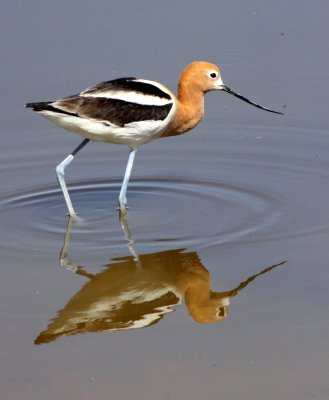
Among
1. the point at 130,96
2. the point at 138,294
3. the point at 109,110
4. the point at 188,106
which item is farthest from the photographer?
the point at 188,106

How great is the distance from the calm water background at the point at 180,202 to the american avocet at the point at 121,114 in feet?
1.60

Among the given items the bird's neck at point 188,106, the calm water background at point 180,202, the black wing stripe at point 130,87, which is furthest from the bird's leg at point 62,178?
the bird's neck at point 188,106

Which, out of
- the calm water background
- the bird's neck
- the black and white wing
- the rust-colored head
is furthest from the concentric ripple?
the rust-colored head

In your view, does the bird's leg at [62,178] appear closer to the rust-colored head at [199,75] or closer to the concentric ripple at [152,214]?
the concentric ripple at [152,214]

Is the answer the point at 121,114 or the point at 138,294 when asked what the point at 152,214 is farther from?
the point at 138,294

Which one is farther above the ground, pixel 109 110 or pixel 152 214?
pixel 109 110

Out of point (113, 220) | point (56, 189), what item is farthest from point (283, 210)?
point (56, 189)

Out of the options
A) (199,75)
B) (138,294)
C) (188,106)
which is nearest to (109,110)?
(188,106)

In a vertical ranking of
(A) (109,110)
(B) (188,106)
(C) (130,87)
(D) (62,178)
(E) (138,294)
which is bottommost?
(E) (138,294)

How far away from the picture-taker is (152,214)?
340 inches

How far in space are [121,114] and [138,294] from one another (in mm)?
1908

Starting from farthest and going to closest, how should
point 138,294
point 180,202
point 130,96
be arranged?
point 180,202 < point 130,96 < point 138,294

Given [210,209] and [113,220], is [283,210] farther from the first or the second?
[113,220]

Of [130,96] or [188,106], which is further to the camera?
[188,106]
